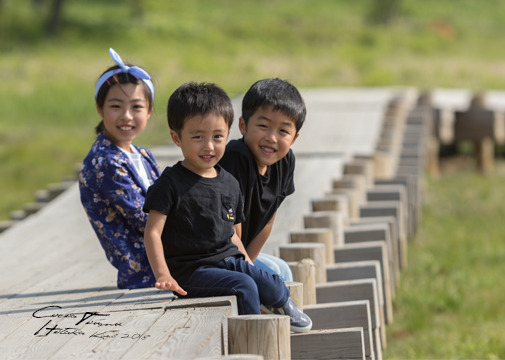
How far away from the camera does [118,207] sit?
453 centimetres

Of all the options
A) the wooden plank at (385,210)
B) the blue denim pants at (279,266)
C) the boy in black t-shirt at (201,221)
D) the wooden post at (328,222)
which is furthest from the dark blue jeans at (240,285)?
the wooden plank at (385,210)

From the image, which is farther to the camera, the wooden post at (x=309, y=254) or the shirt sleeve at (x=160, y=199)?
the wooden post at (x=309, y=254)

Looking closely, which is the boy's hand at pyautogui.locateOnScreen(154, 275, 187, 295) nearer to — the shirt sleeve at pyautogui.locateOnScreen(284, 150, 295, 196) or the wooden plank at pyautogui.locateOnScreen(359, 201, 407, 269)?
the shirt sleeve at pyautogui.locateOnScreen(284, 150, 295, 196)

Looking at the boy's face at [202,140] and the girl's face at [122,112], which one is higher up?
the girl's face at [122,112]

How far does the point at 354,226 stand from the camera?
21.1 feet

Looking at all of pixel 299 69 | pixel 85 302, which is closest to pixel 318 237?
pixel 85 302

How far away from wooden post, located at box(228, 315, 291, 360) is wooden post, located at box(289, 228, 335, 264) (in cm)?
184

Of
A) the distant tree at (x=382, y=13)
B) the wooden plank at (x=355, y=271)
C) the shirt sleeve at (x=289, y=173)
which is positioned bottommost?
the wooden plank at (x=355, y=271)

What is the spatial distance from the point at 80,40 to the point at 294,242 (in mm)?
29692

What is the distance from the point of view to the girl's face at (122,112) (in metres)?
4.61

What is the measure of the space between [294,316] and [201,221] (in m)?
0.58

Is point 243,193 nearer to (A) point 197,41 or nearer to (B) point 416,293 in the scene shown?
(B) point 416,293

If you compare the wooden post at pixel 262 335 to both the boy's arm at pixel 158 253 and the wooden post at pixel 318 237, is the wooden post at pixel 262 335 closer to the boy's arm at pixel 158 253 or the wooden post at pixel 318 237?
the boy's arm at pixel 158 253

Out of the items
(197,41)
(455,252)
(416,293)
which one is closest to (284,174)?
(416,293)
